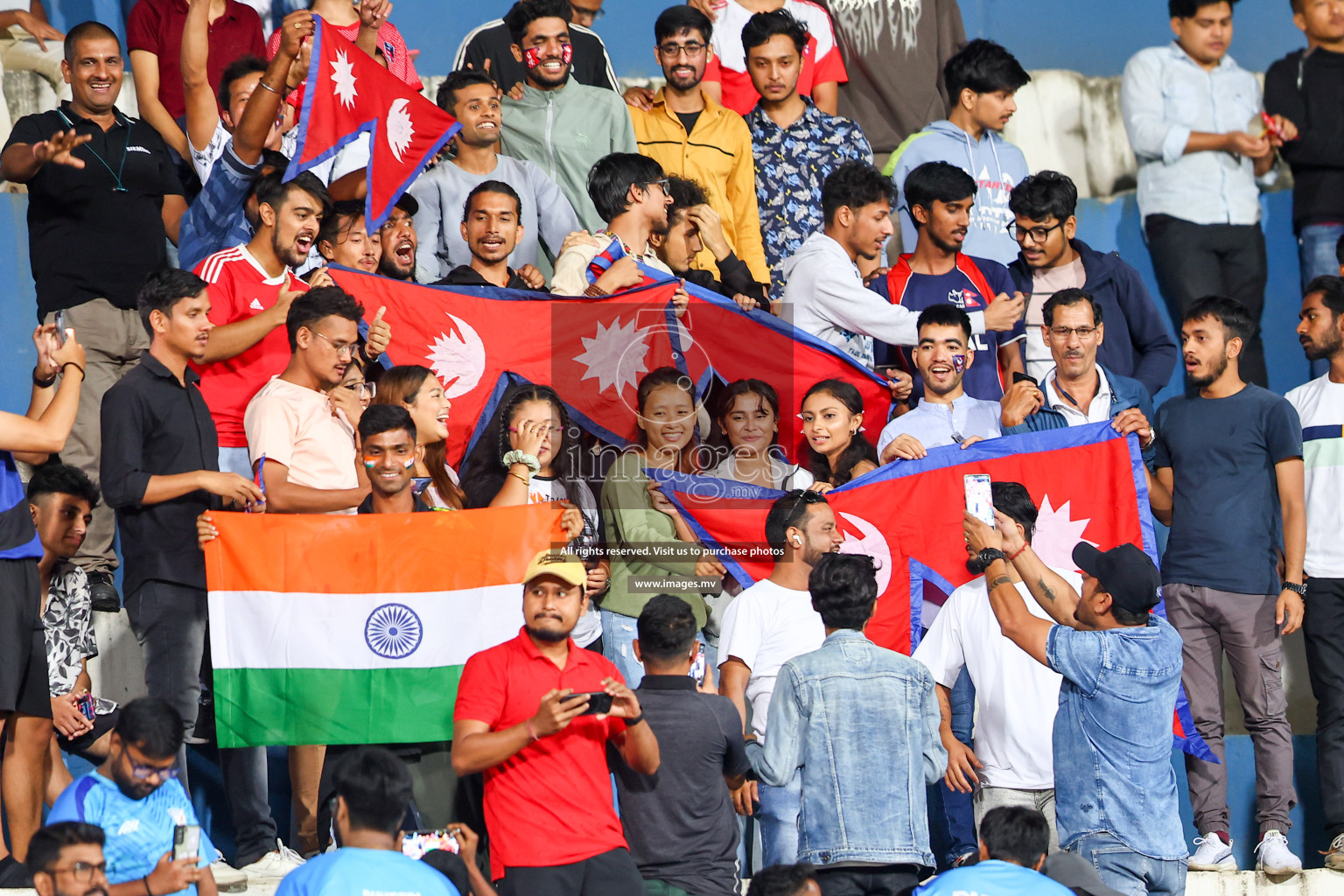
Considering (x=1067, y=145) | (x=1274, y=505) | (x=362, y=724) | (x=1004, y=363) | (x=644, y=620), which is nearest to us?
(x=644, y=620)

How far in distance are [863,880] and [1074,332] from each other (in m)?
3.38

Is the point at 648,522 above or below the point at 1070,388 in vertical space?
below

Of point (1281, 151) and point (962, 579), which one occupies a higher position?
point (1281, 151)

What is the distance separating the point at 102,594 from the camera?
7832mm

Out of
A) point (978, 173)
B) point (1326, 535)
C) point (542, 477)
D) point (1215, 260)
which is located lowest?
point (1326, 535)

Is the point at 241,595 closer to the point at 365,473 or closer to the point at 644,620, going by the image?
the point at 365,473

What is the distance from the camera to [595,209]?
9.38 m

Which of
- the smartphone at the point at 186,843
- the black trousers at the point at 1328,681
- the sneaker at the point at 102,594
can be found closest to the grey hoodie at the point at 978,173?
the black trousers at the point at 1328,681

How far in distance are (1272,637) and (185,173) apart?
6.32 meters

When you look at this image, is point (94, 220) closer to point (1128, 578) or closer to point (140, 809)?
point (140, 809)

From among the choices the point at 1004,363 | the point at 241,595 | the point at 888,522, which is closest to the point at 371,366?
the point at 241,595

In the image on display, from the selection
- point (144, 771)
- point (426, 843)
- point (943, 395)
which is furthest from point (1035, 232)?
point (144, 771)

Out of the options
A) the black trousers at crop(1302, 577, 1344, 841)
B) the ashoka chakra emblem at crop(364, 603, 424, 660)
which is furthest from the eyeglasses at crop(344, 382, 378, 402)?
the black trousers at crop(1302, 577, 1344, 841)

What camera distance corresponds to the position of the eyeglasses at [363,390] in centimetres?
734
